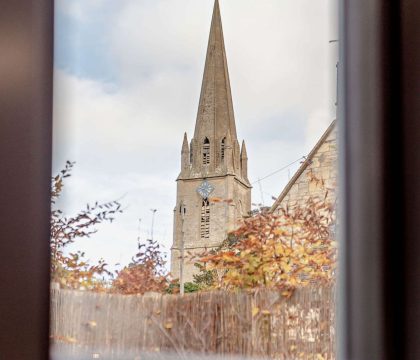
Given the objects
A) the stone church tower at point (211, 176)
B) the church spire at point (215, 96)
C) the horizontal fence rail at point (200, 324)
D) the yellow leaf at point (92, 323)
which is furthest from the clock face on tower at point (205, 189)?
the yellow leaf at point (92, 323)

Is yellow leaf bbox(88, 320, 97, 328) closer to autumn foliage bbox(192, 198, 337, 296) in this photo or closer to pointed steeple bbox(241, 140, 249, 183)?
autumn foliage bbox(192, 198, 337, 296)

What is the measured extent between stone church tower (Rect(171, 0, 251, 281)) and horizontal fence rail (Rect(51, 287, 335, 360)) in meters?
0.12

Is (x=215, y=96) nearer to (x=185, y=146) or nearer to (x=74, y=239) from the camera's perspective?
(x=185, y=146)

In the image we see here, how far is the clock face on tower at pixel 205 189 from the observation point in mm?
1470

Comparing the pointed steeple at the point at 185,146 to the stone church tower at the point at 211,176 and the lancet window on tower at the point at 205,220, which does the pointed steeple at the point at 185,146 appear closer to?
the stone church tower at the point at 211,176

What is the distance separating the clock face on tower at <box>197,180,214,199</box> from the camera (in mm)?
1470

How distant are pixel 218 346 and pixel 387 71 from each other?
2.56 feet

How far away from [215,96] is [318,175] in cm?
34

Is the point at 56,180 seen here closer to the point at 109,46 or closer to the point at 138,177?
the point at 138,177

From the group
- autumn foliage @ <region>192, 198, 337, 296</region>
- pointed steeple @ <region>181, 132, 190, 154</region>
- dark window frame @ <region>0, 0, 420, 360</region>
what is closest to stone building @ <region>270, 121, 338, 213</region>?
autumn foliage @ <region>192, 198, 337, 296</region>

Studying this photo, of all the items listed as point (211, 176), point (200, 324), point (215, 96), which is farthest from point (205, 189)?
point (200, 324)

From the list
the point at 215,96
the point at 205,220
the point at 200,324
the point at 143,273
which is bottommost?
the point at 200,324

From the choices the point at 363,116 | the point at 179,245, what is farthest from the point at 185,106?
the point at 363,116

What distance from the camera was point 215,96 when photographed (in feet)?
4.94
